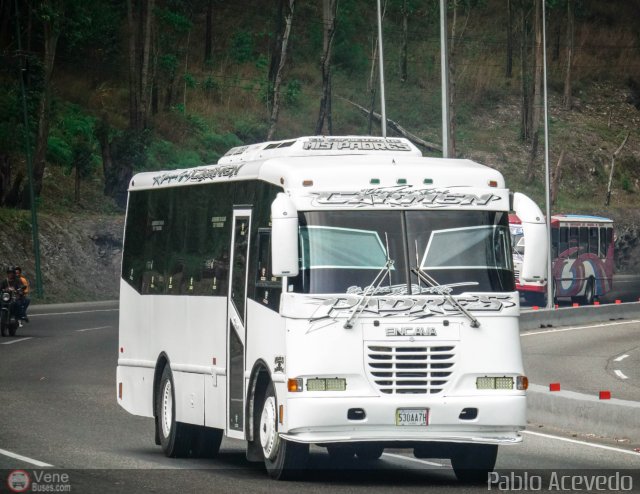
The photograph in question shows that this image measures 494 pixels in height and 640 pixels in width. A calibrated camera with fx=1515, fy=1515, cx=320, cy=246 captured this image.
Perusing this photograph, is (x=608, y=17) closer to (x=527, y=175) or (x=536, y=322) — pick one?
(x=527, y=175)

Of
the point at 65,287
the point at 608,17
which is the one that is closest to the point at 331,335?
the point at 65,287

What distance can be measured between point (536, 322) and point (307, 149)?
24143mm

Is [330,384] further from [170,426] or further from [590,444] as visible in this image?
[590,444]

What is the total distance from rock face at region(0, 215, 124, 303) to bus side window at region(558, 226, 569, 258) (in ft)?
51.1

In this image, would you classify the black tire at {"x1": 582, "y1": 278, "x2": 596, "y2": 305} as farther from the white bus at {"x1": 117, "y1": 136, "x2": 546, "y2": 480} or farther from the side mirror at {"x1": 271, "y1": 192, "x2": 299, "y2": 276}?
the side mirror at {"x1": 271, "y1": 192, "x2": 299, "y2": 276}

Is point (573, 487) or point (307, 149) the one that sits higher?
point (307, 149)

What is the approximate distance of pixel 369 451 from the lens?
14.6 m

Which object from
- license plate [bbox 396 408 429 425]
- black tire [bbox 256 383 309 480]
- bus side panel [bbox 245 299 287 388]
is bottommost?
black tire [bbox 256 383 309 480]

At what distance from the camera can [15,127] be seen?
186 ft

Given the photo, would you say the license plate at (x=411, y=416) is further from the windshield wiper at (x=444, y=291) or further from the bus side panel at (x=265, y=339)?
the bus side panel at (x=265, y=339)

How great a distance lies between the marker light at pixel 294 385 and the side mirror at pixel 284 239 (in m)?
0.92

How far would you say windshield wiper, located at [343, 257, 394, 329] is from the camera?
13.2m

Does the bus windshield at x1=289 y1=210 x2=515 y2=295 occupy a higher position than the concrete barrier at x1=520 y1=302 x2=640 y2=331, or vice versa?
the bus windshield at x1=289 y1=210 x2=515 y2=295

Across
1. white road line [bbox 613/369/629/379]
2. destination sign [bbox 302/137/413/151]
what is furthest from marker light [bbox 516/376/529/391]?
white road line [bbox 613/369/629/379]
